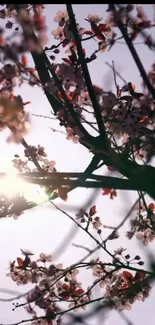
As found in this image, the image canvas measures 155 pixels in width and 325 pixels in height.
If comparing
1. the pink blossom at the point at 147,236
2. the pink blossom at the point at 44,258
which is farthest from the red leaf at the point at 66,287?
the pink blossom at the point at 147,236

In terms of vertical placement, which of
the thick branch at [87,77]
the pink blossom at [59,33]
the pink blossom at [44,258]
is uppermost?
the pink blossom at [59,33]

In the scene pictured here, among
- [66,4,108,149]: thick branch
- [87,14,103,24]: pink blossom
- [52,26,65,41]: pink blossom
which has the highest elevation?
[52,26,65,41]: pink blossom

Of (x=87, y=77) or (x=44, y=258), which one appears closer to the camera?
(x=87, y=77)

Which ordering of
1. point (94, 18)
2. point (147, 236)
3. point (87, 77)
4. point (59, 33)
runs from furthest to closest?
point (147, 236) < point (59, 33) < point (94, 18) < point (87, 77)

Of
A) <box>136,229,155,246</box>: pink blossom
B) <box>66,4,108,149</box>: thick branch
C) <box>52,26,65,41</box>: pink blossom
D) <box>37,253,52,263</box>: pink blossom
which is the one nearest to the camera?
<box>66,4,108,149</box>: thick branch

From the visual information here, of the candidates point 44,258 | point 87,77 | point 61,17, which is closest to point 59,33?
point 61,17

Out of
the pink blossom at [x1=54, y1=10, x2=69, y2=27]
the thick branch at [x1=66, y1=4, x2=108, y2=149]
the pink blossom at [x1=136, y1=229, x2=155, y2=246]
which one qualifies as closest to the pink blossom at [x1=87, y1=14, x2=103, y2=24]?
the pink blossom at [x1=54, y1=10, x2=69, y2=27]

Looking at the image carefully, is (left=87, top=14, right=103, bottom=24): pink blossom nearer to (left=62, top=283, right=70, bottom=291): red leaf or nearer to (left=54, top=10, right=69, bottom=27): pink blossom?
(left=54, top=10, right=69, bottom=27): pink blossom

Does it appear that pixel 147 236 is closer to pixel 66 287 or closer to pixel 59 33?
pixel 66 287

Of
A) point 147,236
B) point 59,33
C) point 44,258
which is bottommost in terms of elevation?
point 147,236

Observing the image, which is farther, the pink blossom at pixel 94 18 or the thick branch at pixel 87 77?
the pink blossom at pixel 94 18

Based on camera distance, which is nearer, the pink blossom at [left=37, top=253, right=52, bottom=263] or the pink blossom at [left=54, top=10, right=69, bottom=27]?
the pink blossom at [left=54, top=10, right=69, bottom=27]

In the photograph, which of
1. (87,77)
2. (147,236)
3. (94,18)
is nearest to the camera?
(87,77)

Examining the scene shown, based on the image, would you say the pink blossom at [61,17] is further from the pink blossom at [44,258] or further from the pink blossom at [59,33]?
the pink blossom at [44,258]
